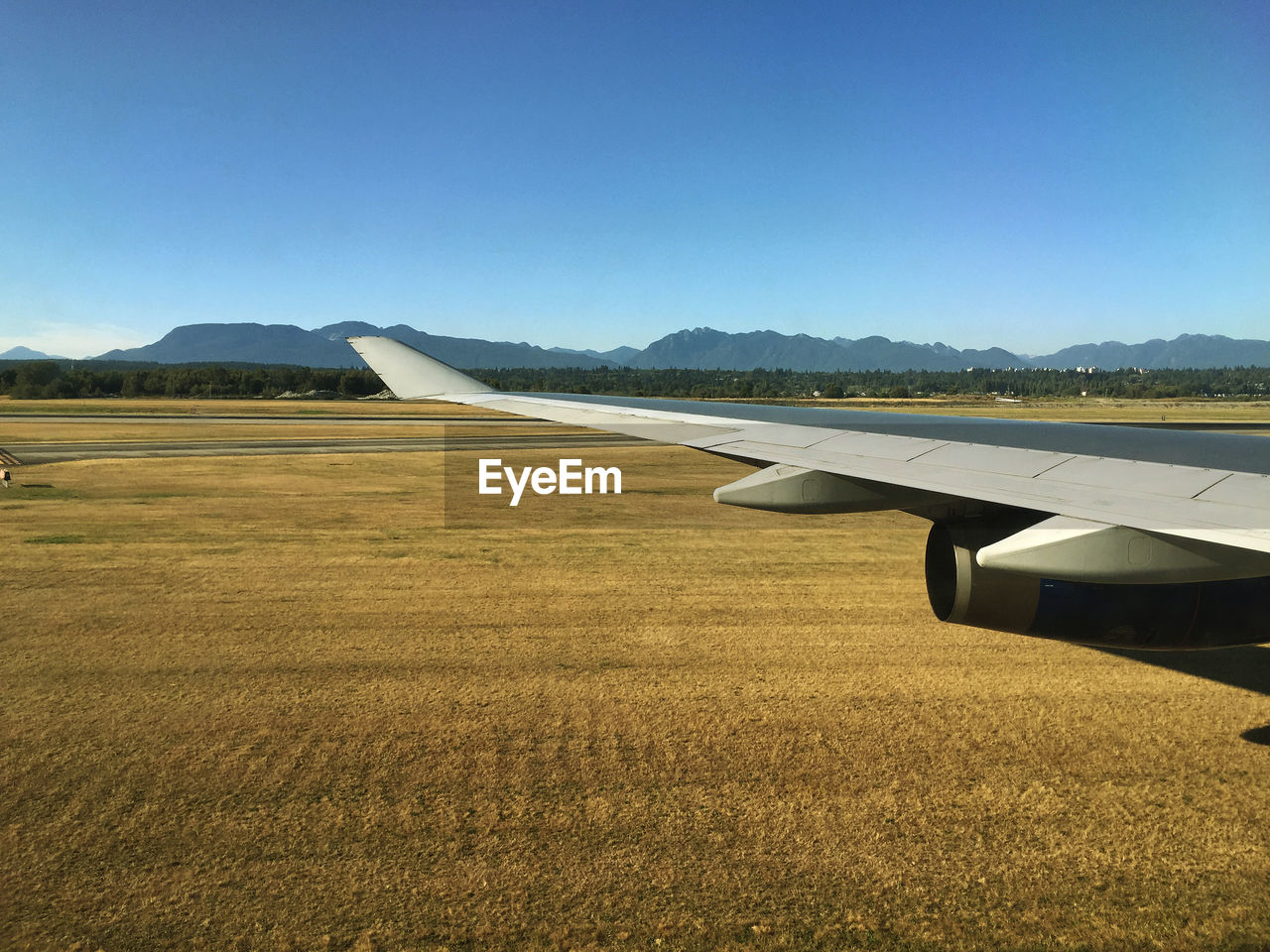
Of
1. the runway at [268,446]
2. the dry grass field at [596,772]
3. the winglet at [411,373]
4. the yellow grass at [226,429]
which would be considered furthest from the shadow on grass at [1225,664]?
the yellow grass at [226,429]

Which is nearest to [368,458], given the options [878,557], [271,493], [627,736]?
[271,493]

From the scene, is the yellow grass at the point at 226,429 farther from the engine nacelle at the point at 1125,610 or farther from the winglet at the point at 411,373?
the engine nacelle at the point at 1125,610

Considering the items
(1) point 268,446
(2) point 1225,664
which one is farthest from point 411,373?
(1) point 268,446

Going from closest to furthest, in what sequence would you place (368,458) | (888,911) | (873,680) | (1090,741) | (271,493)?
(888,911), (1090,741), (873,680), (271,493), (368,458)

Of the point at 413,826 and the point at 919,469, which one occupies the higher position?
the point at 919,469

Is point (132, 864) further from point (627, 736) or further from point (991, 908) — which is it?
point (991, 908)

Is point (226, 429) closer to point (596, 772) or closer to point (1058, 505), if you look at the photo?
point (596, 772)
